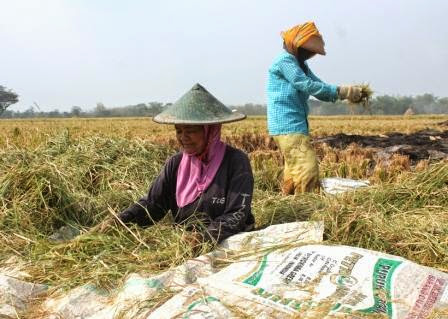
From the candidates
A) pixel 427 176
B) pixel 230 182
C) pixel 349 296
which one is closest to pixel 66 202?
pixel 230 182

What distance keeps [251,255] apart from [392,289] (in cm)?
62

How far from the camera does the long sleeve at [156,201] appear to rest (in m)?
2.96

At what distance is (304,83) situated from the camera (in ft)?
14.6

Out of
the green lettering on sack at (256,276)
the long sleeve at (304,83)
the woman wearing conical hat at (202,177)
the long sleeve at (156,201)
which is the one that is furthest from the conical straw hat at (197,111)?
the long sleeve at (304,83)

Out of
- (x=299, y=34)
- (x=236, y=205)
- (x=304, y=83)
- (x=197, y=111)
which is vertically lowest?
(x=236, y=205)

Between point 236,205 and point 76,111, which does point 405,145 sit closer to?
point 236,205

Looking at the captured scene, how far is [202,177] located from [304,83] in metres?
1.86

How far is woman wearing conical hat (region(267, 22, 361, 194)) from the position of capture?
14.7ft

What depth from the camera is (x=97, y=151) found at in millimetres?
5188

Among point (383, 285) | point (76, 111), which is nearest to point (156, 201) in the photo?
point (383, 285)

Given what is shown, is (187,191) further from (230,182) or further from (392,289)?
(392,289)

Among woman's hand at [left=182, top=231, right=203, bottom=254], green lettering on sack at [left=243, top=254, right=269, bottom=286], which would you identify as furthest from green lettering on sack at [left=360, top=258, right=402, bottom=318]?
woman's hand at [left=182, top=231, right=203, bottom=254]

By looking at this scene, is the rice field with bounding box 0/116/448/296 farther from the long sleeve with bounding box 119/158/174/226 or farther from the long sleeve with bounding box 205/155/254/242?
the long sleeve with bounding box 205/155/254/242

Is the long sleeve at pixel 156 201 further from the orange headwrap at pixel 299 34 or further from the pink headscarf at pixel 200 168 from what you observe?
the orange headwrap at pixel 299 34
